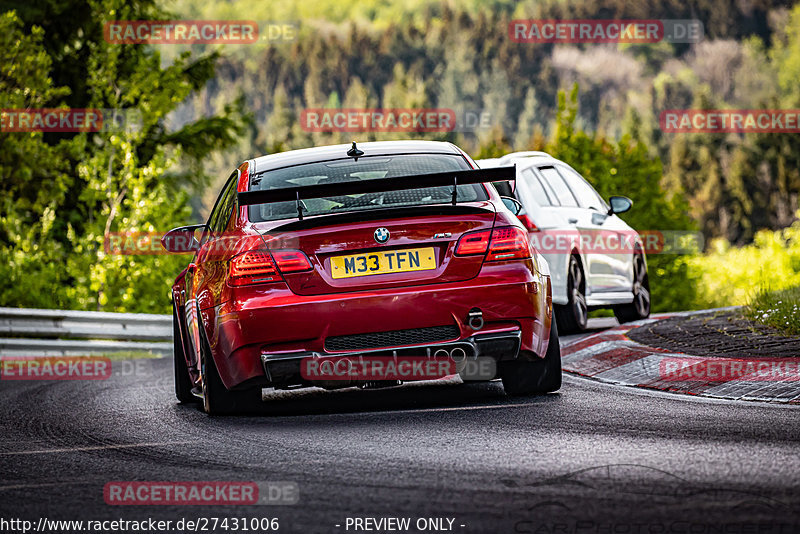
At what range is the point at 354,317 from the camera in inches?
279

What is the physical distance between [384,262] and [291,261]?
1.70 feet

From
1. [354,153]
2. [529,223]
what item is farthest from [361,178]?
[529,223]

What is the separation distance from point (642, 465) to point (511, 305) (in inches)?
82.1

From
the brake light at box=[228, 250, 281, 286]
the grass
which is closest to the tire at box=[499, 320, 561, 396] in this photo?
the brake light at box=[228, 250, 281, 286]

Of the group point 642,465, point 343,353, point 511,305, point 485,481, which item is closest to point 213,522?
point 485,481

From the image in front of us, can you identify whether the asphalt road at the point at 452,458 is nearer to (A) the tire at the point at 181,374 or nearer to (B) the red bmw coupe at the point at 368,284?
(A) the tire at the point at 181,374

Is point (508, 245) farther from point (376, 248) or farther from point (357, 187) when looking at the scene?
point (357, 187)

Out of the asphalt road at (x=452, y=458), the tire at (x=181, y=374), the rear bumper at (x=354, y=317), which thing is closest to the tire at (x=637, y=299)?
the asphalt road at (x=452, y=458)

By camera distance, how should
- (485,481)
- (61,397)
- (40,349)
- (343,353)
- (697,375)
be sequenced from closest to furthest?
(485,481)
(343,353)
(697,375)
(61,397)
(40,349)

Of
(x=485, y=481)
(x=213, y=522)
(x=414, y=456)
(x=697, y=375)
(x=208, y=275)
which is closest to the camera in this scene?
(x=213, y=522)

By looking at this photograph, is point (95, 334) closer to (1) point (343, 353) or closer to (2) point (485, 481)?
(1) point (343, 353)

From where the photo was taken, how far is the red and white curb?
7.76m

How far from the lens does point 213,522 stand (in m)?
4.61

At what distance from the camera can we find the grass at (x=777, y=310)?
987 cm
